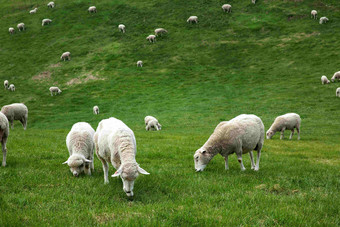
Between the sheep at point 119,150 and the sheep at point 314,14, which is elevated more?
the sheep at point 314,14

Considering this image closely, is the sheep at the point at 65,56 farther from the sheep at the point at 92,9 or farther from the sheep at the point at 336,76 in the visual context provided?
the sheep at the point at 336,76

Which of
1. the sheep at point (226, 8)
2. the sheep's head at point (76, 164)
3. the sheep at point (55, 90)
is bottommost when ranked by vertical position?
the sheep's head at point (76, 164)

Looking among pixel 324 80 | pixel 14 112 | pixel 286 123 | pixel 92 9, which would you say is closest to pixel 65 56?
pixel 92 9

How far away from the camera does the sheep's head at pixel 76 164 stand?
8.41 m

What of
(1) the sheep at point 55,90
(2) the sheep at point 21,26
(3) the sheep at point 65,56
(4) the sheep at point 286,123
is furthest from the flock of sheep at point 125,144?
(2) the sheep at point 21,26

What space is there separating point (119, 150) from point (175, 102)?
29584mm

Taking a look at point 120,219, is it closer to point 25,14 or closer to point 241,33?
point 241,33

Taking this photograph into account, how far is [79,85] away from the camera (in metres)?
45.1

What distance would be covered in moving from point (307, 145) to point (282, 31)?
45.0 metres

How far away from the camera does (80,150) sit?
909 cm

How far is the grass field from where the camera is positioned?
578cm

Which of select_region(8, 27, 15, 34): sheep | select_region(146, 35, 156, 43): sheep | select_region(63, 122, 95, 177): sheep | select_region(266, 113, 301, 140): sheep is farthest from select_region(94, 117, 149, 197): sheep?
select_region(8, 27, 15, 34): sheep

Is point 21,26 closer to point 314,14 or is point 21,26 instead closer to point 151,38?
point 151,38

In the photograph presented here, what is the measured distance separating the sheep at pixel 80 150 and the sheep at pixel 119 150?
1006 mm
